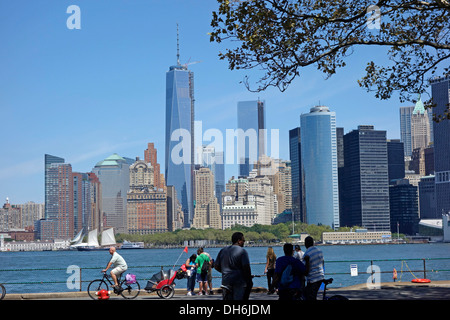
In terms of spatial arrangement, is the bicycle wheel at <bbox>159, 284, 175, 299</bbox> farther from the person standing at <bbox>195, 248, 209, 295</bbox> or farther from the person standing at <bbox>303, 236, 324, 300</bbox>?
the person standing at <bbox>303, 236, 324, 300</bbox>

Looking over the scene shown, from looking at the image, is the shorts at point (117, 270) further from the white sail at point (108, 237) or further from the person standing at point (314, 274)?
the white sail at point (108, 237)

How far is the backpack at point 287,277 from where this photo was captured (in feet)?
37.4

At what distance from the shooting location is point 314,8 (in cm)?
1733

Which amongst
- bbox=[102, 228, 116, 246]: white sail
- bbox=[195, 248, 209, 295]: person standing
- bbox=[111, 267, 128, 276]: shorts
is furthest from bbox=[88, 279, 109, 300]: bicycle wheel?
bbox=[102, 228, 116, 246]: white sail

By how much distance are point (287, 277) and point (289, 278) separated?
40 mm

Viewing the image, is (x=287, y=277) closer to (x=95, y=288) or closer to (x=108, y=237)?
(x=95, y=288)

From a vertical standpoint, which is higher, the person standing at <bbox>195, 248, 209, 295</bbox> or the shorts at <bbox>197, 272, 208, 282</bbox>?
the person standing at <bbox>195, 248, 209, 295</bbox>

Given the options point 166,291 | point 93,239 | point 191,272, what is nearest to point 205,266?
point 191,272

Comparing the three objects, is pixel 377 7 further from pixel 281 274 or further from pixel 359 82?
pixel 281 274

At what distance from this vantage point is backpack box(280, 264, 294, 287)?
11398mm

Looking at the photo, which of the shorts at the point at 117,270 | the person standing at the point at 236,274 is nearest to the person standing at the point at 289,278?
the person standing at the point at 236,274

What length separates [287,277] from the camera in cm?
1140
